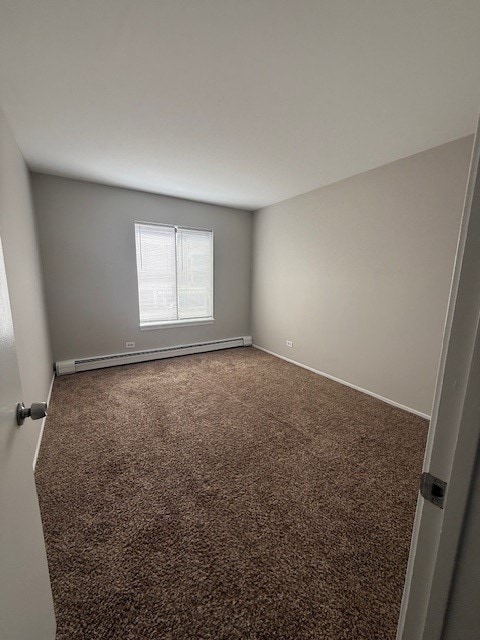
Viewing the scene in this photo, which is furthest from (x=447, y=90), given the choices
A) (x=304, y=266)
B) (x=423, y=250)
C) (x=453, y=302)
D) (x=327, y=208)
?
(x=304, y=266)

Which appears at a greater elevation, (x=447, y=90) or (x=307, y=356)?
(x=447, y=90)

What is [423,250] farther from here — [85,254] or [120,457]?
[85,254]

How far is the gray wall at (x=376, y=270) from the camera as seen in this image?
232 centimetres

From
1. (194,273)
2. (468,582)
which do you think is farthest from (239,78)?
(194,273)

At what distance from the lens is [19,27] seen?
1.23 m

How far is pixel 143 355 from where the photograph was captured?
3920 mm

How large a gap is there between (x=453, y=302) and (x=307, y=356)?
3.42 meters

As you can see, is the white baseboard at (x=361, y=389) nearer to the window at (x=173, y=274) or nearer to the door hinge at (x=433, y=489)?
the window at (x=173, y=274)

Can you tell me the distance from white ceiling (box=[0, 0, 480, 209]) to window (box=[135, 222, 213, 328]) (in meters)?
1.39

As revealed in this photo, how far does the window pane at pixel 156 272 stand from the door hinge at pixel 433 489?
155 inches

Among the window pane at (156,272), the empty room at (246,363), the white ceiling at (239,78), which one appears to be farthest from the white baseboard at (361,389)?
the white ceiling at (239,78)

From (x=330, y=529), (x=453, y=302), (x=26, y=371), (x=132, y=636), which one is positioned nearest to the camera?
(x=453, y=302)

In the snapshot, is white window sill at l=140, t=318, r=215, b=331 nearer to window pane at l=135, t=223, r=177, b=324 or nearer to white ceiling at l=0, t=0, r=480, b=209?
window pane at l=135, t=223, r=177, b=324

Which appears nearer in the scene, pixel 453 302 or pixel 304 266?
pixel 453 302
